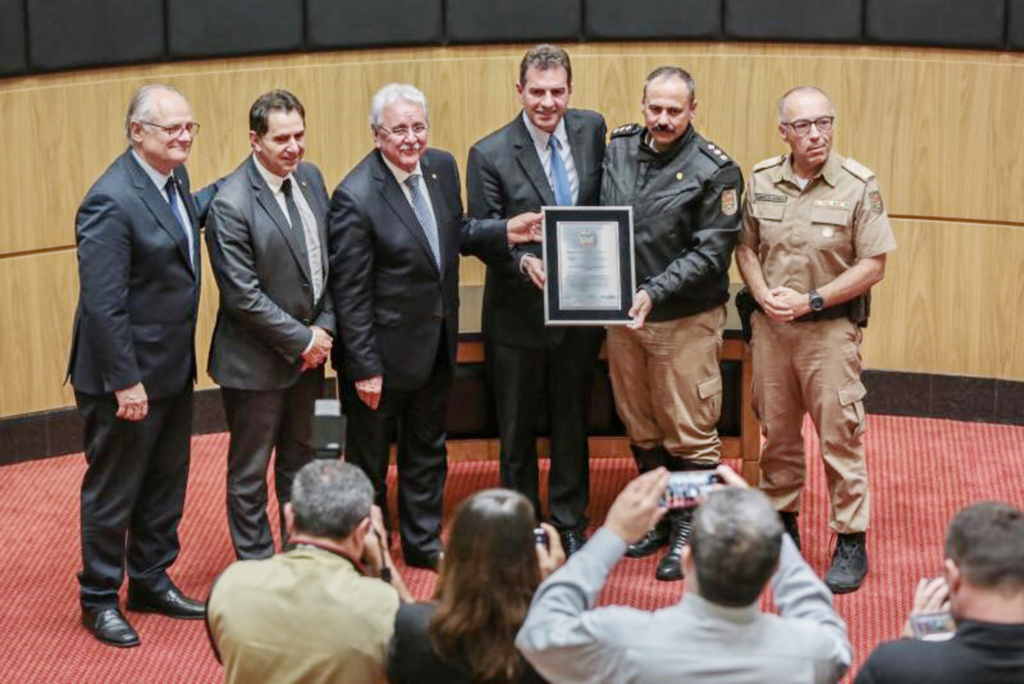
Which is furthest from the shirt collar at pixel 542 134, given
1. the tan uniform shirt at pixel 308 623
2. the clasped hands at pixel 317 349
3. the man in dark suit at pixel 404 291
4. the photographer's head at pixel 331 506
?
the tan uniform shirt at pixel 308 623

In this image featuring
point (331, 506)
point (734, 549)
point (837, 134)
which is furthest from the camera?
point (837, 134)

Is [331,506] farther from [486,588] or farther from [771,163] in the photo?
[771,163]

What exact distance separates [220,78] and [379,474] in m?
1.93

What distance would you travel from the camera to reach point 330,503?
9.40ft

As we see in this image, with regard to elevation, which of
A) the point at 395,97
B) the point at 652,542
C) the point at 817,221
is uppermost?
the point at 395,97

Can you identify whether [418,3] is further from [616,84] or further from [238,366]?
[238,366]

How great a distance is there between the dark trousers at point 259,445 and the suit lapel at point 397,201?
0.50 m

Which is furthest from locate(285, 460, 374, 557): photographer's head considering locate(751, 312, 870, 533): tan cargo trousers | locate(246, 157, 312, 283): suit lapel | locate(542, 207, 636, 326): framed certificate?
locate(751, 312, 870, 533): tan cargo trousers

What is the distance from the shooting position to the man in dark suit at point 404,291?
4.70 metres

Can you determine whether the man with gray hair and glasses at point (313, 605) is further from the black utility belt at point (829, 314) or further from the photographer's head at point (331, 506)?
the black utility belt at point (829, 314)

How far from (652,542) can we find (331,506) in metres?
2.44

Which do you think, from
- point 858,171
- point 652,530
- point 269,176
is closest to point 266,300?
point 269,176

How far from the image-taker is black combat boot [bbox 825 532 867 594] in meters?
→ 4.84

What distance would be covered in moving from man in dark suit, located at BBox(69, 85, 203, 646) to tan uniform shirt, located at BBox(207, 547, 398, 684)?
66.1 inches
